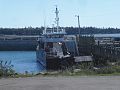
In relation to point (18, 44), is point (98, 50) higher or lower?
higher

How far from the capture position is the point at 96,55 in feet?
161

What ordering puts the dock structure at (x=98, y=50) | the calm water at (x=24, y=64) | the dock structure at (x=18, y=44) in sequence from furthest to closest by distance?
the dock structure at (x=18, y=44), the calm water at (x=24, y=64), the dock structure at (x=98, y=50)

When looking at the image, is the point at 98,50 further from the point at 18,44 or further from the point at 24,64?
the point at 18,44

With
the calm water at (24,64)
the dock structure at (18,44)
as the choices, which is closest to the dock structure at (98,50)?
the calm water at (24,64)

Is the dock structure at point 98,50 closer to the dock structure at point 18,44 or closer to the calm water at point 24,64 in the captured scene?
the calm water at point 24,64

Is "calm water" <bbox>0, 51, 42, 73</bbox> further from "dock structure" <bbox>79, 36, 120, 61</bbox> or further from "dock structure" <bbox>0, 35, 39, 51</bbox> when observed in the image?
"dock structure" <bbox>0, 35, 39, 51</bbox>

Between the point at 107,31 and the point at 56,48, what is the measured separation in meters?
134

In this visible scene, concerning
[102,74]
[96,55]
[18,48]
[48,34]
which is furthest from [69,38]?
[18,48]

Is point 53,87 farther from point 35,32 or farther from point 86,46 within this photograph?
point 35,32

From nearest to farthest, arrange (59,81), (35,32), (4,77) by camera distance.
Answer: (59,81), (4,77), (35,32)

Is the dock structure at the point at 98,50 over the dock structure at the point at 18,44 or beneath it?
over

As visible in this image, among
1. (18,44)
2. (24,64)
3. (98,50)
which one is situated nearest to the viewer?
(98,50)

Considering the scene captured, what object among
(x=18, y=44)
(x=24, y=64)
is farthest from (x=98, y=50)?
(x=18, y=44)

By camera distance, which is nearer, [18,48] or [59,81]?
[59,81]
